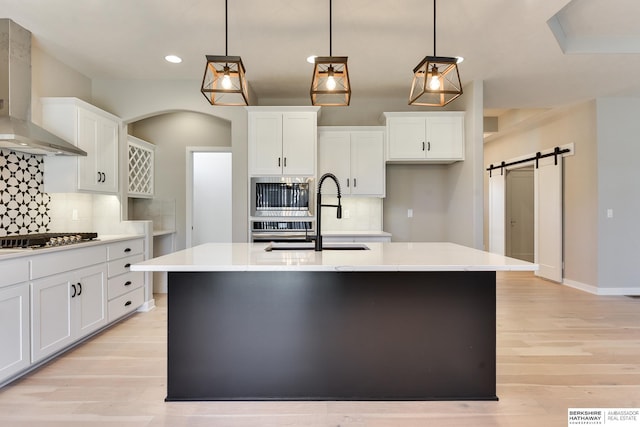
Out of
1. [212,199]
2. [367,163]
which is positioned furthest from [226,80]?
[212,199]

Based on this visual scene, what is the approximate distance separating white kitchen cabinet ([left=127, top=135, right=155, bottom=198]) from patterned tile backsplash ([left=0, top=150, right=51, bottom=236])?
986 mm

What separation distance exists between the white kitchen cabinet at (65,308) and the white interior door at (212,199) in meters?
3.07

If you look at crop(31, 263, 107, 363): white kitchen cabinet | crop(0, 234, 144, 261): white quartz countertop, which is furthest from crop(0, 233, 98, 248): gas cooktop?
crop(31, 263, 107, 363): white kitchen cabinet

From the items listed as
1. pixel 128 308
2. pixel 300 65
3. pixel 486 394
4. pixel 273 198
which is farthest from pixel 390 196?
pixel 128 308

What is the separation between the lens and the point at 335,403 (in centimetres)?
208

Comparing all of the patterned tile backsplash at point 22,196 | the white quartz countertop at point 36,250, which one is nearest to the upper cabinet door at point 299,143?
the white quartz countertop at point 36,250

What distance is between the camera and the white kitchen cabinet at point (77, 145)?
128 inches

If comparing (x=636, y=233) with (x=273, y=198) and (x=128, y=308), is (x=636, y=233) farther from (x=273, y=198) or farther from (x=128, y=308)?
(x=128, y=308)

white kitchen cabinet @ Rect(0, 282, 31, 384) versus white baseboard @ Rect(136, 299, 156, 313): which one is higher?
white kitchen cabinet @ Rect(0, 282, 31, 384)

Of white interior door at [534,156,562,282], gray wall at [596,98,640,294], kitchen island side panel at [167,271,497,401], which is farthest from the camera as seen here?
white interior door at [534,156,562,282]

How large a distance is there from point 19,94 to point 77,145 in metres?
0.57

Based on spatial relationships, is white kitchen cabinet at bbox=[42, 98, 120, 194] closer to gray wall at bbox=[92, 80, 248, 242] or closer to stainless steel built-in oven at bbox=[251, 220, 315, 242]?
gray wall at bbox=[92, 80, 248, 242]

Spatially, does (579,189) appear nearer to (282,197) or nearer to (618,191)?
(618,191)

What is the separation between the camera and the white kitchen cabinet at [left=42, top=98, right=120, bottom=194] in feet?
10.7
